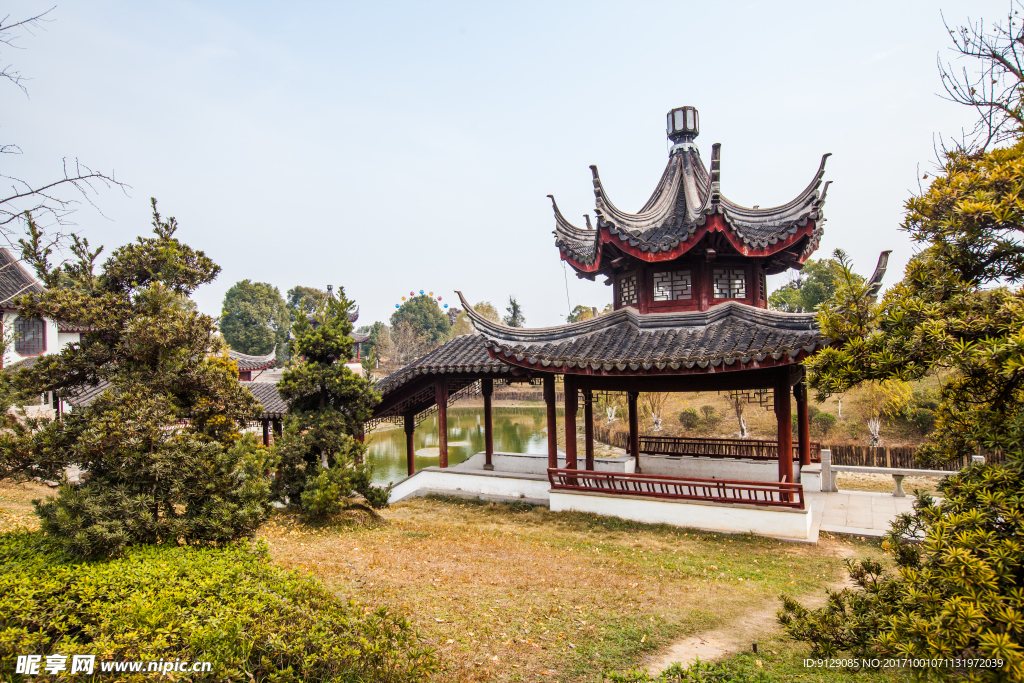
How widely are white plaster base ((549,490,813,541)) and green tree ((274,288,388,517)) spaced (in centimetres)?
370

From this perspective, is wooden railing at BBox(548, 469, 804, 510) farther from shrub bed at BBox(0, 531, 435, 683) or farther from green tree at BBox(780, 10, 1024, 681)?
shrub bed at BBox(0, 531, 435, 683)

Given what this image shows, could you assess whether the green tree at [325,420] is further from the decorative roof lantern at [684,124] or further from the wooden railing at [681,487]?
the decorative roof lantern at [684,124]

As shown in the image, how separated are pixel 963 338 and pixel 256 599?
4.98 meters

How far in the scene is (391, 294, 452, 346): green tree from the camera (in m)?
76.3

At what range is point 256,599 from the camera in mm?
4234

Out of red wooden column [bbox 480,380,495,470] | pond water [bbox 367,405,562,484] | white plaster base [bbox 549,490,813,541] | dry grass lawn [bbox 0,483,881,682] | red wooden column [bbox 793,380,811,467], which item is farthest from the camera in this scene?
pond water [bbox 367,405,562,484]

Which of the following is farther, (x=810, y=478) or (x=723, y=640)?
(x=810, y=478)

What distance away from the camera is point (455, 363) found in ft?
40.2

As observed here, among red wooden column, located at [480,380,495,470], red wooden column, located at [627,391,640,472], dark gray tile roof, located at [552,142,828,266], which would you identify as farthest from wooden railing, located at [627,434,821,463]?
dark gray tile roof, located at [552,142,828,266]

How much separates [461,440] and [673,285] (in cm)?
2403

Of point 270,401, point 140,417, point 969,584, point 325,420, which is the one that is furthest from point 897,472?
point 270,401

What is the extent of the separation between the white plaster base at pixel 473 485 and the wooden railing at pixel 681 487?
0.75 m

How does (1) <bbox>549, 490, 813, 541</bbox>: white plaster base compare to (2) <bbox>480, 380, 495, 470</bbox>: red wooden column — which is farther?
(2) <bbox>480, 380, 495, 470</bbox>: red wooden column

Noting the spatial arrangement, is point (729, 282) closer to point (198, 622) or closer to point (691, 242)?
point (691, 242)
